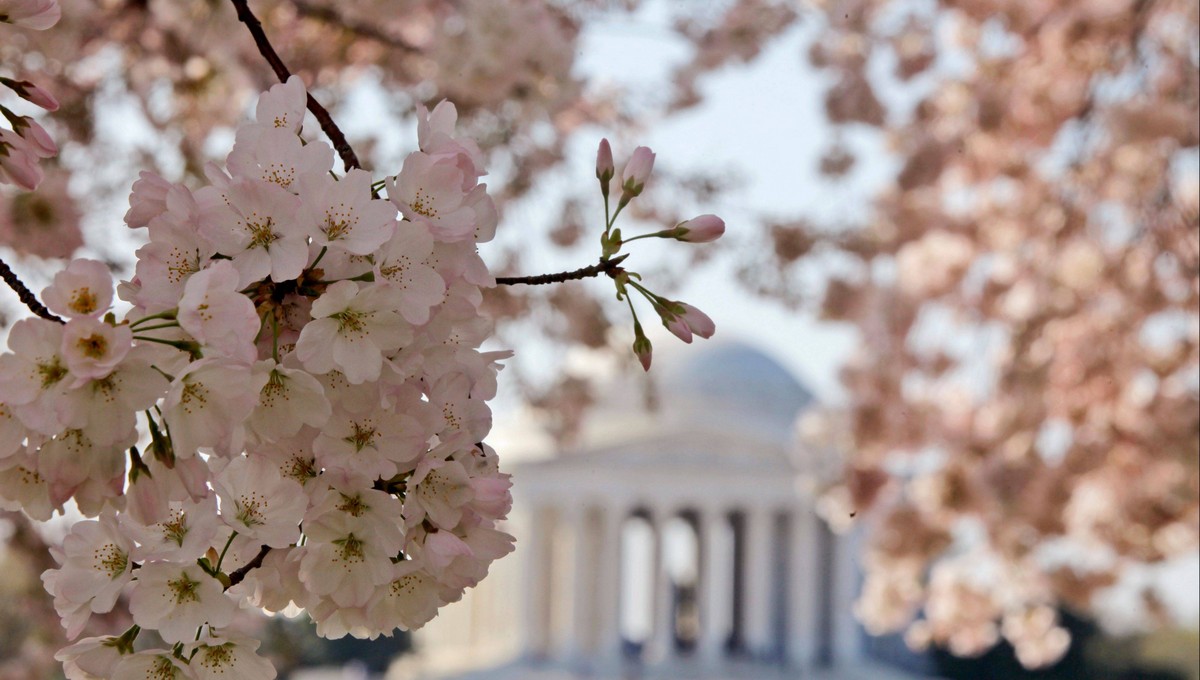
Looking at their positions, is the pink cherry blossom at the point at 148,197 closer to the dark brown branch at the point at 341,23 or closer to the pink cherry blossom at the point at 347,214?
the pink cherry blossom at the point at 347,214

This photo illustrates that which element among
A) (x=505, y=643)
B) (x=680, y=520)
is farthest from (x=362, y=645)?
(x=680, y=520)

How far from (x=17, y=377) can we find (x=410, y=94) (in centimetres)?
400

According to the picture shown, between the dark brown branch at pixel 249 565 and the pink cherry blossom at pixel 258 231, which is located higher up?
the pink cherry blossom at pixel 258 231

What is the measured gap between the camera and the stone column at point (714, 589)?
2944cm

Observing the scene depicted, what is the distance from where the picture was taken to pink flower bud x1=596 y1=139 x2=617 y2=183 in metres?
1.18

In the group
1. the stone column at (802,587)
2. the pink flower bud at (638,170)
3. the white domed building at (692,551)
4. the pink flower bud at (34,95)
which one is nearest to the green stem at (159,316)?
the pink flower bud at (34,95)

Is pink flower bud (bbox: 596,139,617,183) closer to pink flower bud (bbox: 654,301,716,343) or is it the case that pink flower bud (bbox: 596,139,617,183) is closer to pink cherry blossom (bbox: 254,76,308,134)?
pink flower bud (bbox: 654,301,716,343)

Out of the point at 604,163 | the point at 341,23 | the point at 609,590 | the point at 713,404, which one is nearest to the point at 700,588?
the point at 609,590

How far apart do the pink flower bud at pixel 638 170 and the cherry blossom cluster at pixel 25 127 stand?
0.49m

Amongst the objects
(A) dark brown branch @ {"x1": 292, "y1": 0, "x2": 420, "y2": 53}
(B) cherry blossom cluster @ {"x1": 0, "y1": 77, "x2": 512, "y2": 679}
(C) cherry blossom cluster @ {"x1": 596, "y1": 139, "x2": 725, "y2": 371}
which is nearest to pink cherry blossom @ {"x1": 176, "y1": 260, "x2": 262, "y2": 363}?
(B) cherry blossom cluster @ {"x1": 0, "y1": 77, "x2": 512, "y2": 679}

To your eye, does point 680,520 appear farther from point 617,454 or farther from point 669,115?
point 669,115

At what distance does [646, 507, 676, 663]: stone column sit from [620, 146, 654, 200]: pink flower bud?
2812 centimetres

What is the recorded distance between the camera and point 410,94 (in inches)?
184

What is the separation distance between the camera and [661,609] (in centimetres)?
2978
